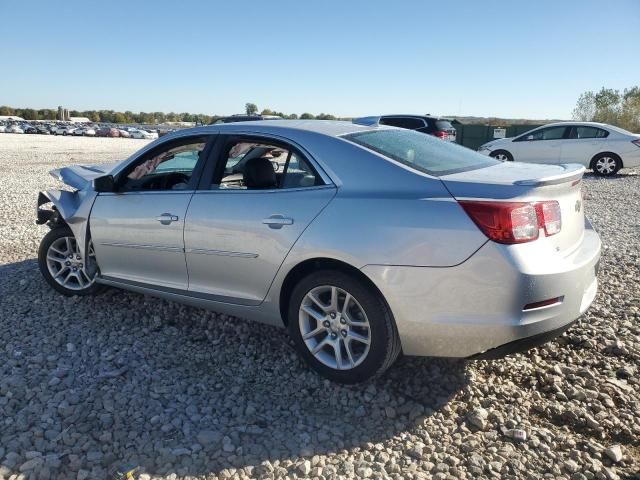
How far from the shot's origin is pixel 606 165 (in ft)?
48.7

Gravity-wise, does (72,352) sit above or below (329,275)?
below

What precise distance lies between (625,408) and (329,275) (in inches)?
71.8

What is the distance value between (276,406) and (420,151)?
1825mm

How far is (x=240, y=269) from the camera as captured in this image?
3.42 m

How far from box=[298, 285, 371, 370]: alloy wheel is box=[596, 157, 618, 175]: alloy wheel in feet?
47.1

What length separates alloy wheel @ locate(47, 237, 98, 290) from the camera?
4520mm

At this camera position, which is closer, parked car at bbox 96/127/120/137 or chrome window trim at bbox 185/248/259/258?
chrome window trim at bbox 185/248/259/258

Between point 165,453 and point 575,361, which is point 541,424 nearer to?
point 575,361

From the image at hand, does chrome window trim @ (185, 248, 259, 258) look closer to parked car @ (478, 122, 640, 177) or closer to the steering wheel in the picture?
the steering wheel

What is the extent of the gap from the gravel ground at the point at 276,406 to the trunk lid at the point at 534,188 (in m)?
0.94

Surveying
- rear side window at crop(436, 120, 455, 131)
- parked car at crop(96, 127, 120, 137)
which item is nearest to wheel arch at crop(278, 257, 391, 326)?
rear side window at crop(436, 120, 455, 131)

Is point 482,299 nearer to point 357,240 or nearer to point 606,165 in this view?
point 357,240

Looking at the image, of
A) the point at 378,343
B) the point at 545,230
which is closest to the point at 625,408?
the point at 545,230

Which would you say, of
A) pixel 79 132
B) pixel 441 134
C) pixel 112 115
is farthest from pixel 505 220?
pixel 112 115
